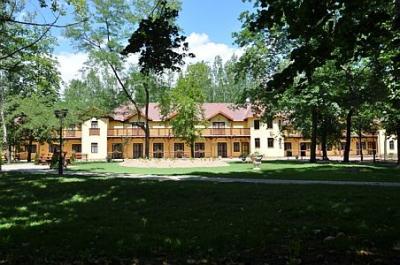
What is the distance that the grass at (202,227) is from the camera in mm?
5668

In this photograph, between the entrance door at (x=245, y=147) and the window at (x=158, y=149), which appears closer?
the window at (x=158, y=149)

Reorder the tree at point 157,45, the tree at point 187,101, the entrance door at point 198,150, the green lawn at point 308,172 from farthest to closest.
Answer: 1. the entrance door at point 198,150
2. the tree at point 187,101
3. the green lawn at point 308,172
4. the tree at point 157,45

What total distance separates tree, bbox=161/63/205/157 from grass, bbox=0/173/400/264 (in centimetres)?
3496

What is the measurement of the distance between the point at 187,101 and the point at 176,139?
1578 centimetres

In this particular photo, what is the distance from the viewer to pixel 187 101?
46.8 meters

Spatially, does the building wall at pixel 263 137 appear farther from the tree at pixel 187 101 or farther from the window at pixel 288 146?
the tree at pixel 187 101

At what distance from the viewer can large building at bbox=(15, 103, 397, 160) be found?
204 feet

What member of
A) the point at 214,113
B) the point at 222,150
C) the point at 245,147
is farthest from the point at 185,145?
the point at 245,147

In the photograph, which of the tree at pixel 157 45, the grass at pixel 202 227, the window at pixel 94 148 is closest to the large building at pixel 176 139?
the window at pixel 94 148

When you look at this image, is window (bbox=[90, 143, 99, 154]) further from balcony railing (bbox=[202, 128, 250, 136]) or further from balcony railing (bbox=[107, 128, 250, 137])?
balcony railing (bbox=[202, 128, 250, 136])

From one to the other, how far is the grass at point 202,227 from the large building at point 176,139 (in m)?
50.0

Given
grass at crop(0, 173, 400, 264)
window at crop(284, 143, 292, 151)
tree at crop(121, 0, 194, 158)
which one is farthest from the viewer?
window at crop(284, 143, 292, 151)

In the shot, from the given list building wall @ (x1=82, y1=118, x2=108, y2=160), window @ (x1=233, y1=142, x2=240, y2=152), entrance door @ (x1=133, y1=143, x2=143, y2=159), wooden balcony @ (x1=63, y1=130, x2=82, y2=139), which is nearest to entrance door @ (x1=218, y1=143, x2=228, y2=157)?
window @ (x1=233, y1=142, x2=240, y2=152)

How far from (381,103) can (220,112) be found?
32268mm
